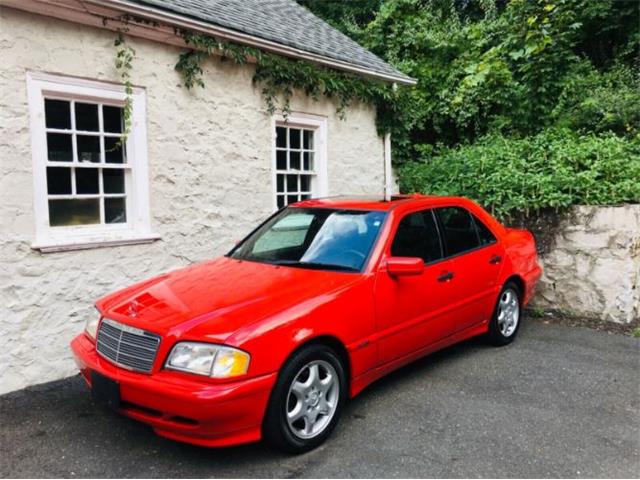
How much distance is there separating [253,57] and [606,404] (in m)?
5.44

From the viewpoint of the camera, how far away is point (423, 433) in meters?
3.62

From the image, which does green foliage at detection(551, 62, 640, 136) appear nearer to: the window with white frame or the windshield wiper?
the window with white frame

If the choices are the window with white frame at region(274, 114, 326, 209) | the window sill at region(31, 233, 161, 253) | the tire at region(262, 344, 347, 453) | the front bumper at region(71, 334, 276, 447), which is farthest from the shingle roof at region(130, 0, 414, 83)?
the tire at region(262, 344, 347, 453)

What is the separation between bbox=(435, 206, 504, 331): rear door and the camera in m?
4.64

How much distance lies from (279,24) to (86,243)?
4743 millimetres

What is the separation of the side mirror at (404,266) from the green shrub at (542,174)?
376 cm

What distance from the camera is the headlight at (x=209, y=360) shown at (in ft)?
9.61

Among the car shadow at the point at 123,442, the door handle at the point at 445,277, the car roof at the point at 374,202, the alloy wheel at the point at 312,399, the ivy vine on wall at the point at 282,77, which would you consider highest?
the ivy vine on wall at the point at 282,77

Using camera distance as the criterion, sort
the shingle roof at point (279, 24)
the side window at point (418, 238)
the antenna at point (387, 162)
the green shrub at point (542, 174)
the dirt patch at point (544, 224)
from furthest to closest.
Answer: the antenna at point (387, 162) → the dirt patch at point (544, 224) → the green shrub at point (542, 174) → the shingle roof at point (279, 24) → the side window at point (418, 238)

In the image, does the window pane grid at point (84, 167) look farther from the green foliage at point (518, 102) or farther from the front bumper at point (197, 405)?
the green foliage at point (518, 102)

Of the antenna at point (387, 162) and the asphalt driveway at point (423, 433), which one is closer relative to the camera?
the asphalt driveway at point (423, 433)

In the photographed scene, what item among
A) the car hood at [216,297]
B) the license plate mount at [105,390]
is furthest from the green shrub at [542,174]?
the license plate mount at [105,390]

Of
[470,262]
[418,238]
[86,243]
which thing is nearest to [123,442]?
[86,243]

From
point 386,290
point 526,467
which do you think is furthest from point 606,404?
point 386,290
